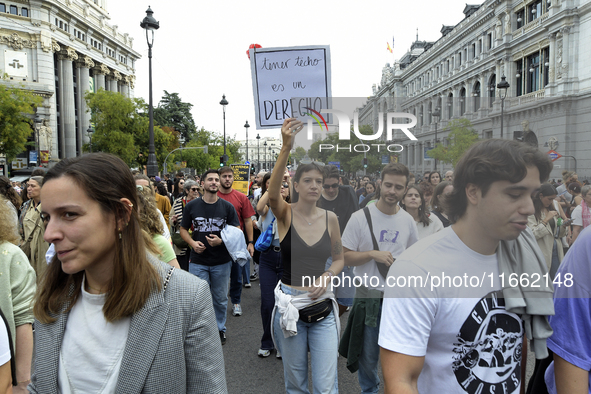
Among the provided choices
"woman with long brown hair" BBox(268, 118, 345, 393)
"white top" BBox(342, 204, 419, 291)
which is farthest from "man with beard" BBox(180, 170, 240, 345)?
"white top" BBox(342, 204, 419, 291)

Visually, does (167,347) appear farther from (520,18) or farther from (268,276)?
(520,18)

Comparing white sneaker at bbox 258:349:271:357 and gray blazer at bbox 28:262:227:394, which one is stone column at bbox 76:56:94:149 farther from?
gray blazer at bbox 28:262:227:394

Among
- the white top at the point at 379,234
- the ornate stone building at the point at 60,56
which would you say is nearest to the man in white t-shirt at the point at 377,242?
the white top at the point at 379,234

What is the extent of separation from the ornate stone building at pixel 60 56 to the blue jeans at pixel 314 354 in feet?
158

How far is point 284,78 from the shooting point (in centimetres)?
338

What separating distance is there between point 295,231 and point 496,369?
5.56ft

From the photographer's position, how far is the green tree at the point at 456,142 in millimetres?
1925

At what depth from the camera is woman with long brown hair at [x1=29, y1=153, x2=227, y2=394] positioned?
1.53m

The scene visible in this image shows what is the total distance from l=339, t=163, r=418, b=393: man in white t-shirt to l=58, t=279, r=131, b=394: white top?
1636 millimetres

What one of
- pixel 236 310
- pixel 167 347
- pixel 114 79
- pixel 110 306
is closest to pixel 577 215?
pixel 167 347

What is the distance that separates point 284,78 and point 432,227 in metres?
1.69

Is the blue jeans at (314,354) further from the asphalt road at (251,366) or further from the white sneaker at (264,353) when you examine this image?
the white sneaker at (264,353)

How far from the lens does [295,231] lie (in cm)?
310

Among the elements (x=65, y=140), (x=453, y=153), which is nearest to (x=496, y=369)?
(x=453, y=153)
